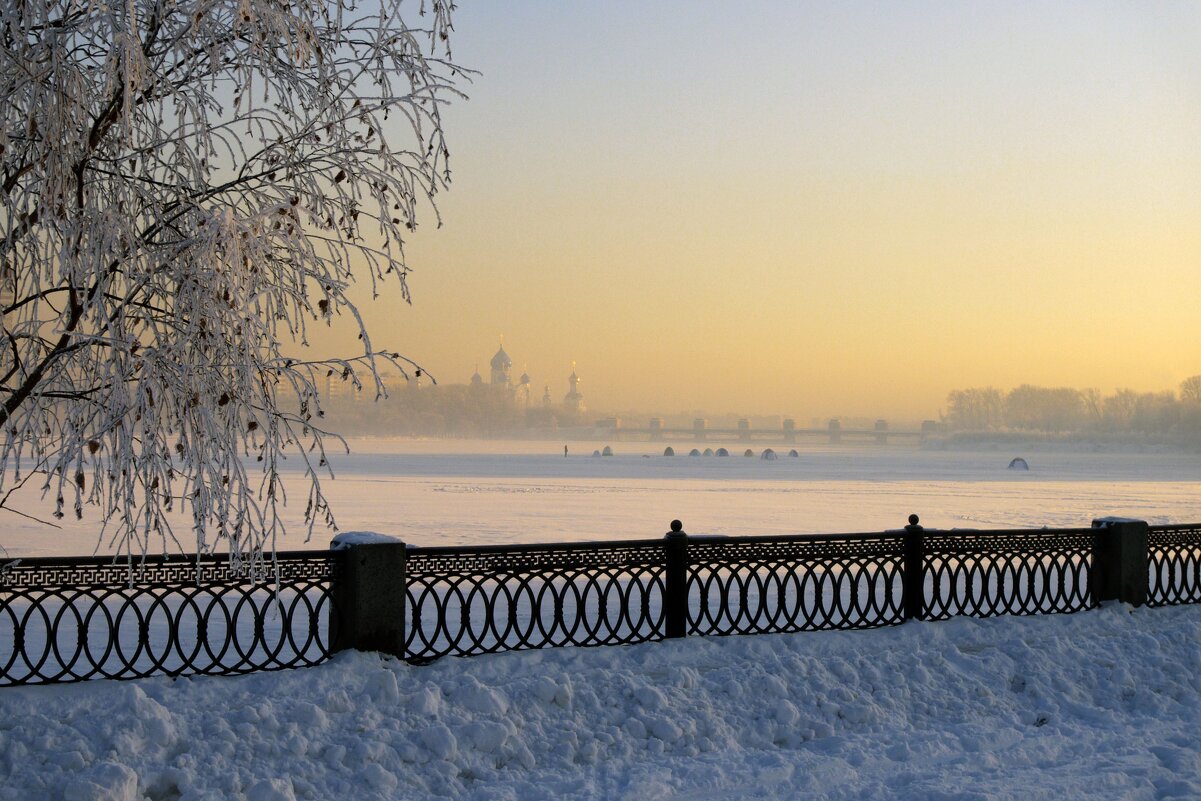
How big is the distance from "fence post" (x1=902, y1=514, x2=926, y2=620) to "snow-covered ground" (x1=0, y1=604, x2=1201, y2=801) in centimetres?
78

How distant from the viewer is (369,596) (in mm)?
8359

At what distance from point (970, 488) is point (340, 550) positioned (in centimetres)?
3951

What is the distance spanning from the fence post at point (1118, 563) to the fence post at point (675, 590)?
4.87m

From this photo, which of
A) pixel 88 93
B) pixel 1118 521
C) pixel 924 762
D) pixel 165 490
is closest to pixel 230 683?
pixel 165 490

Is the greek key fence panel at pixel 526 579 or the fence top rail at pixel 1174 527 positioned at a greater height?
the fence top rail at pixel 1174 527

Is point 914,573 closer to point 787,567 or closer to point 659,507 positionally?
point 787,567

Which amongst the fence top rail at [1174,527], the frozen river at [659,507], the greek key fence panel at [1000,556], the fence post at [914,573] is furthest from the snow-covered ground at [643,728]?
the frozen river at [659,507]

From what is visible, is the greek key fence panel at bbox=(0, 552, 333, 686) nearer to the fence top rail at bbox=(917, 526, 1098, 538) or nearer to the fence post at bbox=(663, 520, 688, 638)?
the fence post at bbox=(663, 520, 688, 638)

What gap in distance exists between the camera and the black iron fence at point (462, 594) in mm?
7793

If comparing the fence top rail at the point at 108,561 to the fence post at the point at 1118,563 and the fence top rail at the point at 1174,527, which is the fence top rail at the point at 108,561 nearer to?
the fence post at the point at 1118,563

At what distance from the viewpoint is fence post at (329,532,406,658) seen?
8320mm

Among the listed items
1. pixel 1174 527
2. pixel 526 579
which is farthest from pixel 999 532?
pixel 526 579

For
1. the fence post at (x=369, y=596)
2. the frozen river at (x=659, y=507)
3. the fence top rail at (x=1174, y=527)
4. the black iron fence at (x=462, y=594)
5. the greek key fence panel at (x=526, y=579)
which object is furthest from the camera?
the frozen river at (x=659, y=507)

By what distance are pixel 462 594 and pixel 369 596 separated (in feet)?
7.96
